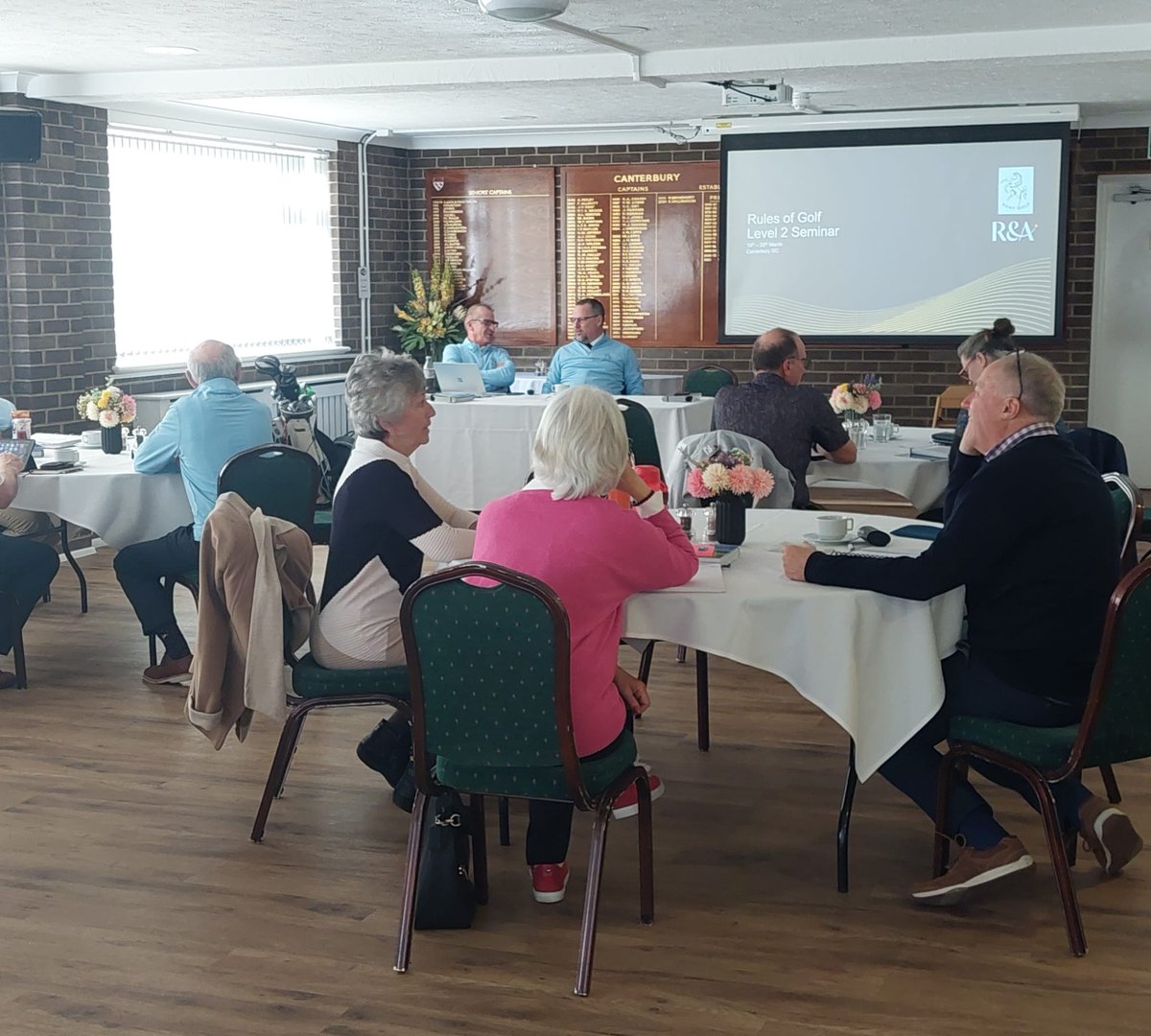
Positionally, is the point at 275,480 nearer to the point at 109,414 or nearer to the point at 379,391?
the point at 109,414

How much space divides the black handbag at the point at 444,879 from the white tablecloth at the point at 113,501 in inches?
107

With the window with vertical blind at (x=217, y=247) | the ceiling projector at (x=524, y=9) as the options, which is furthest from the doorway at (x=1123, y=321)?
the ceiling projector at (x=524, y=9)

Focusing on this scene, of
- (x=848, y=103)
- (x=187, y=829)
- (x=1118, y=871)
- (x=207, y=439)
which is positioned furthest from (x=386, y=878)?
(x=848, y=103)

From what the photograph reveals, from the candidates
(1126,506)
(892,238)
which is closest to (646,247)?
(892,238)

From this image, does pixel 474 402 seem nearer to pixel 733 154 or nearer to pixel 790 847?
pixel 733 154

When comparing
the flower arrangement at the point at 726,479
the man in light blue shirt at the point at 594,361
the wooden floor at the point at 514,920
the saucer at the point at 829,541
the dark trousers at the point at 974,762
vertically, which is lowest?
the wooden floor at the point at 514,920

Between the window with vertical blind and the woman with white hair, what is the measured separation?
5208mm

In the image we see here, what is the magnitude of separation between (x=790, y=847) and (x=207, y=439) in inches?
108

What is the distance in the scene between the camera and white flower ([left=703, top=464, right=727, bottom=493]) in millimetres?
3764

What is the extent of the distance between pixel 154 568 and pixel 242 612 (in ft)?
6.11

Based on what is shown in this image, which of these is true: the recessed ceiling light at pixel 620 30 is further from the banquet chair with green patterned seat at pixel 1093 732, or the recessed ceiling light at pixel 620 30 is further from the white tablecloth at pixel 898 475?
the banquet chair with green patterned seat at pixel 1093 732

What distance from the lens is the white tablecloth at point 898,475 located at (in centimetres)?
598

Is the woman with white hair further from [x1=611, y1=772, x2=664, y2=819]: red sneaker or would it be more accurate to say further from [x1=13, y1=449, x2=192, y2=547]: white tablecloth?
[x1=13, y1=449, x2=192, y2=547]: white tablecloth

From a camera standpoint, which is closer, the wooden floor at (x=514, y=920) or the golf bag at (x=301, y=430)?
the wooden floor at (x=514, y=920)
